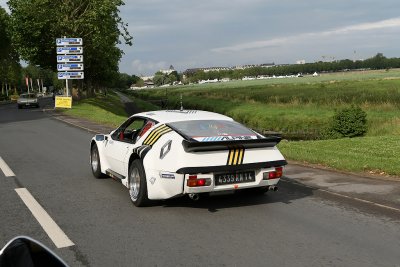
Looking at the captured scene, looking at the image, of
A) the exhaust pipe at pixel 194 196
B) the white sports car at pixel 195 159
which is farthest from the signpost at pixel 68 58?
the exhaust pipe at pixel 194 196

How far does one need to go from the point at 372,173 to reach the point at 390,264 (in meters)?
4.94

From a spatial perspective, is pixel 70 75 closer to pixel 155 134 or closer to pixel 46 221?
pixel 155 134

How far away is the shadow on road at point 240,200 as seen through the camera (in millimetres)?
6750

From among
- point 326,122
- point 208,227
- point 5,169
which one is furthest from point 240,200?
point 326,122

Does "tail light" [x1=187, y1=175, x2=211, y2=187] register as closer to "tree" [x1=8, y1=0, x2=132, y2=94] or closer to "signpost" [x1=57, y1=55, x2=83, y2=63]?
"signpost" [x1=57, y1=55, x2=83, y2=63]

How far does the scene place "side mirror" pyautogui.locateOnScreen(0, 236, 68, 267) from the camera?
221 centimetres

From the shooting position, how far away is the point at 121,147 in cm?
753

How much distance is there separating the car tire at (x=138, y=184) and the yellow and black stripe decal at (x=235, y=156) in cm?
123

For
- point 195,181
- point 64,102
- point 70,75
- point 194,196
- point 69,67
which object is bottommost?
point 194,196

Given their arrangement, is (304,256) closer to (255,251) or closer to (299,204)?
(255,251)

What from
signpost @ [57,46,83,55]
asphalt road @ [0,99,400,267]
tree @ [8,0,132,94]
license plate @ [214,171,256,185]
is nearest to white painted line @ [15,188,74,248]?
asphalt road @ [0,99,400,267]

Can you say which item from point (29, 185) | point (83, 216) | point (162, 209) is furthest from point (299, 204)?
point (29, 185)

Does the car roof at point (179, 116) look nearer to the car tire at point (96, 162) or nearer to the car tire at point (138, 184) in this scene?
the car tire at point (138, 184)

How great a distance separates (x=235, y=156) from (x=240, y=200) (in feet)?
3.72
